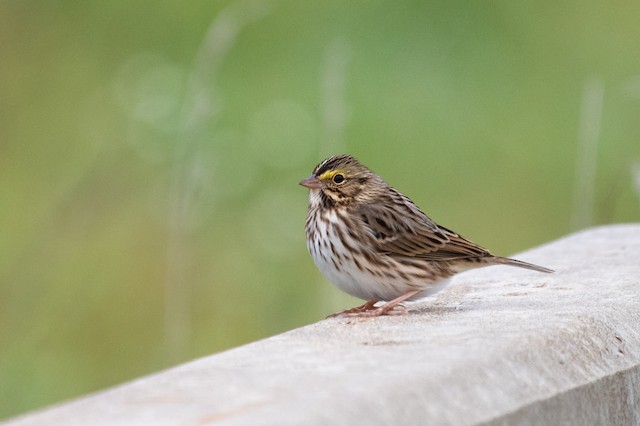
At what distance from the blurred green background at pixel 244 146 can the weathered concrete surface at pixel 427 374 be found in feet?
4.01

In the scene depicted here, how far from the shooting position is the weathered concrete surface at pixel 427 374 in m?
2.84

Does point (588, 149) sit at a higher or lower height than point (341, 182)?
higher

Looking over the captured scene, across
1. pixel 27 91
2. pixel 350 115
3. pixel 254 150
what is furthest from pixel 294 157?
pixel 27 91

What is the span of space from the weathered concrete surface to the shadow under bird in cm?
37

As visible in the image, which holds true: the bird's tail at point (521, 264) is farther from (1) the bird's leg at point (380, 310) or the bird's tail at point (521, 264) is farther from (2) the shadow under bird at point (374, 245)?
(1) the bird's leg at point (380, 310)

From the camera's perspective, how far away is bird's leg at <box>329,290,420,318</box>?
13.9 ft

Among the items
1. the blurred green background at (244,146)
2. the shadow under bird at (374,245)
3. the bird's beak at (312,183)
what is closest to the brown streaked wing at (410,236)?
the shadow under bird at (374,245)

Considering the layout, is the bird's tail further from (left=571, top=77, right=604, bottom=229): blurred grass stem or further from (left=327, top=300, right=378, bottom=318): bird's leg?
(left=571, top=77, right=604, bottom=229): blurred grass stem

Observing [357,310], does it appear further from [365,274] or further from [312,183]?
[312,183]

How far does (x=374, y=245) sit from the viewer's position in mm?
4652

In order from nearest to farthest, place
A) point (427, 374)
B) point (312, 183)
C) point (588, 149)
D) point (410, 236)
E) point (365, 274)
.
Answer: point (427, 374) → point (365, 274) → point (410, 236) → point (312, 183) → point (588, 149)

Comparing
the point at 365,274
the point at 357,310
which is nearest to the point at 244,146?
the point at 365,274

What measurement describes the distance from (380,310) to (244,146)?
9.69 ft

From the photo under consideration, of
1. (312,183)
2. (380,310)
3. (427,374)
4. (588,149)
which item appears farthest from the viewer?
(588,149)
